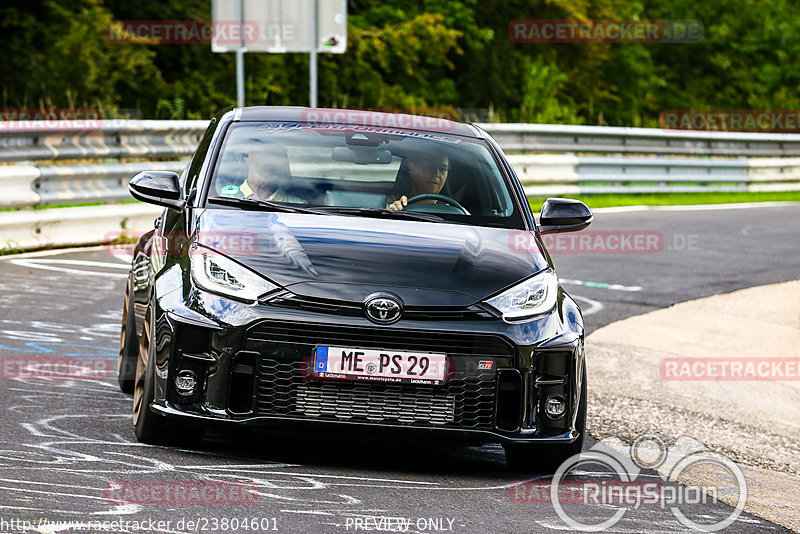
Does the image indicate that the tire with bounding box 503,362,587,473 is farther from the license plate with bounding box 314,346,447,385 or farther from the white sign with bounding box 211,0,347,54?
the white sign with bounding box 211,0,347,54

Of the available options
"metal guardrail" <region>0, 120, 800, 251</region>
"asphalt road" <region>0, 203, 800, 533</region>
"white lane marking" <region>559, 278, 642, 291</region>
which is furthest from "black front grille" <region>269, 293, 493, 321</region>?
"metal guardrail" <region>0, 120, 800, 251</region>

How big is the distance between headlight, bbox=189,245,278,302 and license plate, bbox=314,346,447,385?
14.0 inches

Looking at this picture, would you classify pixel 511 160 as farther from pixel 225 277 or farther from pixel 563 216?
pixel 225 277

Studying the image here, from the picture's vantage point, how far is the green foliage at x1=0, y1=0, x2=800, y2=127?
3092 cm

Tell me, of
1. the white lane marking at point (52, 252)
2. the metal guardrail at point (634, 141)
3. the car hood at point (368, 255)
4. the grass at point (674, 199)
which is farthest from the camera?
the grass at point (674, 199)

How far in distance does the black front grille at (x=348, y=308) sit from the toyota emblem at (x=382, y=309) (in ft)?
0.09

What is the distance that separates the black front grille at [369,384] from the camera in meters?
5.61

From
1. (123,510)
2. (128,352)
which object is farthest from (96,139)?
(123,510)

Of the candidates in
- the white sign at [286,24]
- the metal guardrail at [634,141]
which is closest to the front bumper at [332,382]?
the metal guardrail at [634,141]

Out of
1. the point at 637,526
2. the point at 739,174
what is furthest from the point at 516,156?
the point at 637,526

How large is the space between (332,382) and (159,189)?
150cm

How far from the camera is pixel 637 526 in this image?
5.22 meters

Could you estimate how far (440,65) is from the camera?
135 ft

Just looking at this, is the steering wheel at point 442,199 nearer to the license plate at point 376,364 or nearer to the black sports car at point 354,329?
the black sports car at point 354,329
